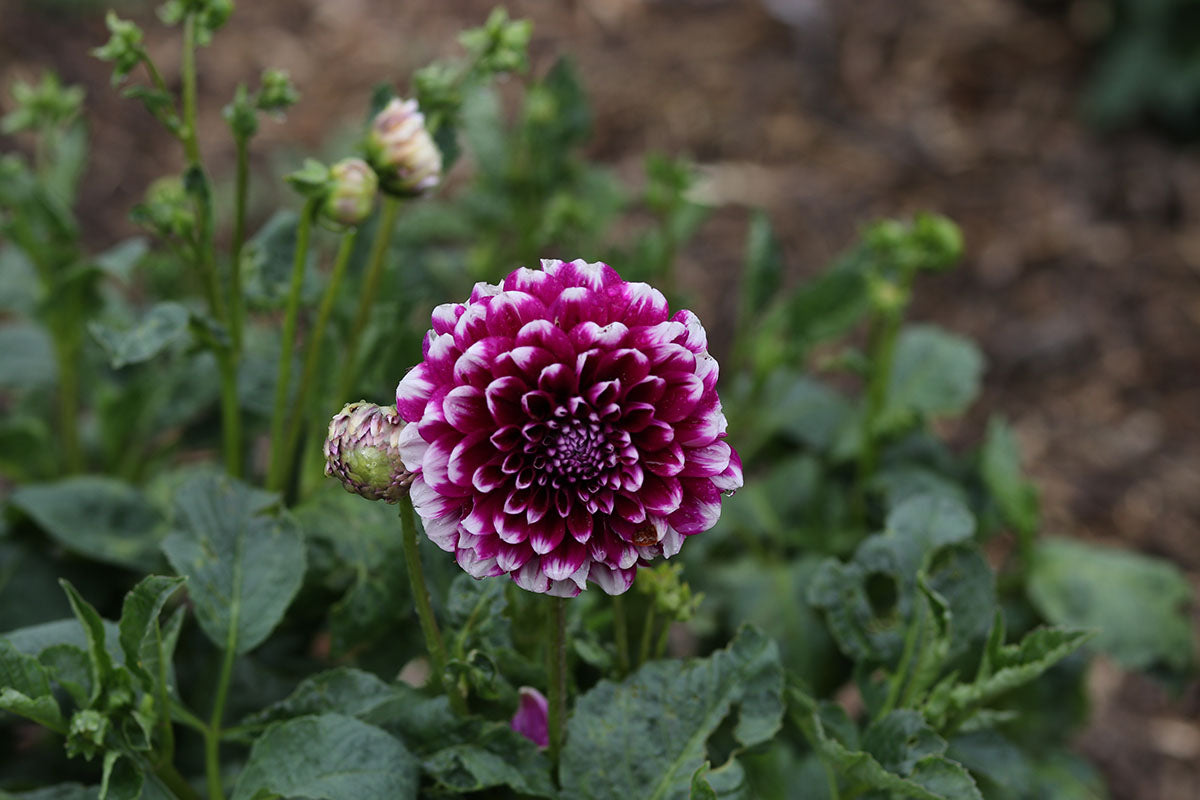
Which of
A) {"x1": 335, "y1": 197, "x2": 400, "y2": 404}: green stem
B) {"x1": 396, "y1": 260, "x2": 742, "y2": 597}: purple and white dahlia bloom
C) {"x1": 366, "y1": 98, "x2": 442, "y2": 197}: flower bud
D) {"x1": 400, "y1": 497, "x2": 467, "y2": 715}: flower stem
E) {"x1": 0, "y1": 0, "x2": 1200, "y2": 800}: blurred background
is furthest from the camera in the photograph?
{"x1": 0, "y1": 0, "x2": 1200, "y2": 800}: blurred background

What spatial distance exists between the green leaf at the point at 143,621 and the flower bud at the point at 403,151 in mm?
461

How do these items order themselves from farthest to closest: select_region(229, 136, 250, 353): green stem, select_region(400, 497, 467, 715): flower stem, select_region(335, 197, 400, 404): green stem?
1. select_region(335, 197, 400, 404): green stem
2. select_region(229, 136, 250, 353): green stem
3. select_region(400, 497, 467, 715): flower stem

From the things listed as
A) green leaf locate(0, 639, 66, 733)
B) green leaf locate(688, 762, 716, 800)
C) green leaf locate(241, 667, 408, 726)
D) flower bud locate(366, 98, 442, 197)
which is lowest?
green leaf locate(241, 667, 408, 726)

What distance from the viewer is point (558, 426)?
2.93ft

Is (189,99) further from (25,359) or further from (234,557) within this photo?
(25,359)

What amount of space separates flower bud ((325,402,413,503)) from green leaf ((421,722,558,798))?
0.94ft

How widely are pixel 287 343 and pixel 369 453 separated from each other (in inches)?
18.8

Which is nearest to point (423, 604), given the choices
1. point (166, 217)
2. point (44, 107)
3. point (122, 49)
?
point (166, 217)

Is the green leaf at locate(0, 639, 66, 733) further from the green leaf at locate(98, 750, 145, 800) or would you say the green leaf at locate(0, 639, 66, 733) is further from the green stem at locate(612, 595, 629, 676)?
the green stem at locate(612, 595, 629, 676)

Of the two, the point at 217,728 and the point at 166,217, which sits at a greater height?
the point at 166,217

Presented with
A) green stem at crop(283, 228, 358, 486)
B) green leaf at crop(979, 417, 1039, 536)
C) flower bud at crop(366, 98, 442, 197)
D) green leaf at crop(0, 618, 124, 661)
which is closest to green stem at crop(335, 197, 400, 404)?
green stem at crop(283, 228, 358, 486)

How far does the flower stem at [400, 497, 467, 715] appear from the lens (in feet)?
3.20

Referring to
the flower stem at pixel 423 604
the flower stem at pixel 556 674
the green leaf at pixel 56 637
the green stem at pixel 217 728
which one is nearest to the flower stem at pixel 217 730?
the green stem at pixel 217 728

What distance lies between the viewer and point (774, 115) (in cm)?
349
